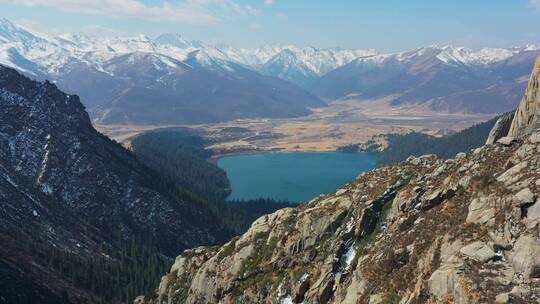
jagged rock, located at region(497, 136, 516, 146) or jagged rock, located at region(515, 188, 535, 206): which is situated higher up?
jagged rock, located at region(497, 136, 516, 146)

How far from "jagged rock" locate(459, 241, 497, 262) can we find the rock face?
20135mm

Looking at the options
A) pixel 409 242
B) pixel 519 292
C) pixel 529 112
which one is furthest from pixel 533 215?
pixel 529 112

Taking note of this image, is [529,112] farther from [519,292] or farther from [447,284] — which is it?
[519,292]

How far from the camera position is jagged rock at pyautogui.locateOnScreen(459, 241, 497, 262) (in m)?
35.5

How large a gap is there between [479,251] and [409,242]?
982cm

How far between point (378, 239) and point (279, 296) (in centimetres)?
1403

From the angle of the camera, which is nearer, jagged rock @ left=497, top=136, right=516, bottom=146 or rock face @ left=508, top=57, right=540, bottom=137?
jagged rock @ left=497, top=136, right=516, bottom=146

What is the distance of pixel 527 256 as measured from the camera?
3350 centimetres

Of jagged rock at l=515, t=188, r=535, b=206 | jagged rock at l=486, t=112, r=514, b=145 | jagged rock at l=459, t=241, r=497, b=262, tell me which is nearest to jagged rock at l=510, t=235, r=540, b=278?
jagged rock at l=459, t=241, r=497, b=262

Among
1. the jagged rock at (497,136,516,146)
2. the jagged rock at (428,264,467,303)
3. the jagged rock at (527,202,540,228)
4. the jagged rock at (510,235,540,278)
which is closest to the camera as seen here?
the jagged rock at (510,235,540,278)

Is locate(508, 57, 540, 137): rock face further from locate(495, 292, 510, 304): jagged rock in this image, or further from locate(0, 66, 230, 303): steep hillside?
locate(0, 66, 230, 303): steep hillside

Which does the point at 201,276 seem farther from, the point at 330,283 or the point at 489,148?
the point at 489,148

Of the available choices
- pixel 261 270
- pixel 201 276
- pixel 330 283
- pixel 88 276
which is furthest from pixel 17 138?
pixel 330 283

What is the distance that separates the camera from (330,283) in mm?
52906
